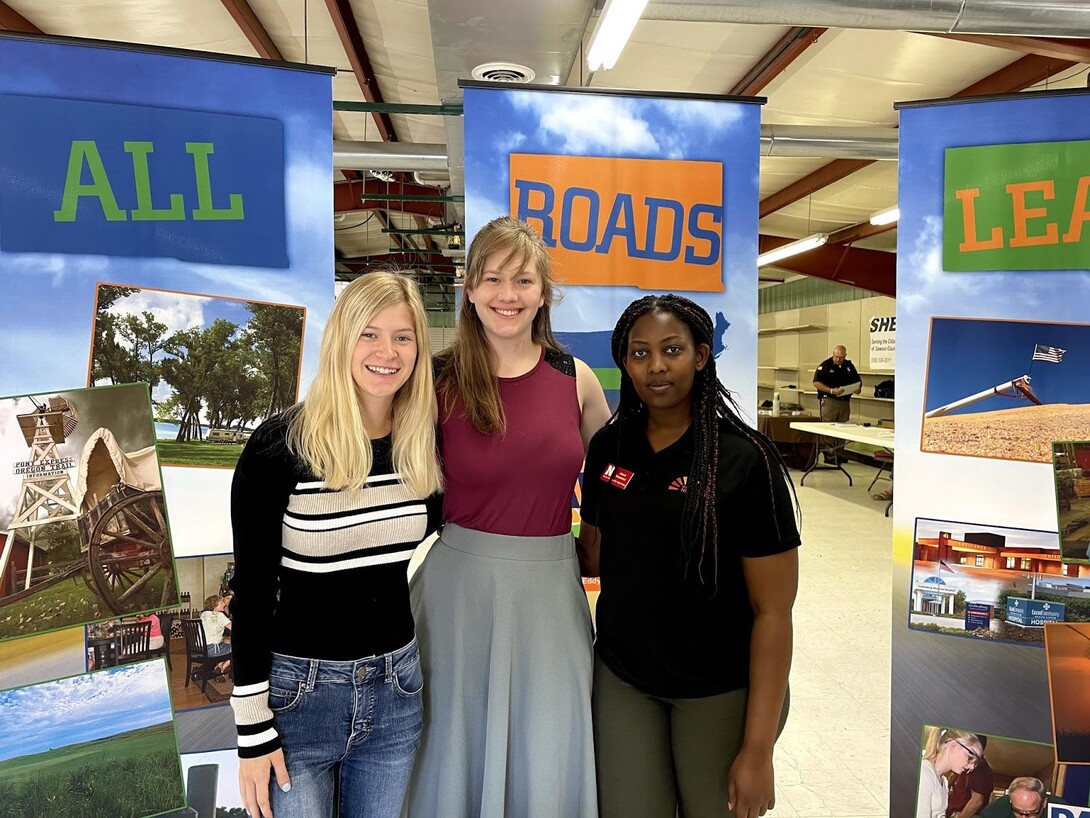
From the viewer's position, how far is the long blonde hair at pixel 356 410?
1318 millimetres

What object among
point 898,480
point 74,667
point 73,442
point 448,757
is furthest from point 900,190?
point 74,667

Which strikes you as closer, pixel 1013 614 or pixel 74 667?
pixel 74 667

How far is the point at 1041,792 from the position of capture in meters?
2.27

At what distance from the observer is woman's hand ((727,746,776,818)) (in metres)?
1.40

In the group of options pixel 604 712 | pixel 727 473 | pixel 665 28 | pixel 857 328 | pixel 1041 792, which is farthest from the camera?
pixel 857 328

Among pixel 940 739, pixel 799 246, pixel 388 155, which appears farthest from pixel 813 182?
pixel 940 739

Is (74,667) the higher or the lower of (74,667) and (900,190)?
the lower

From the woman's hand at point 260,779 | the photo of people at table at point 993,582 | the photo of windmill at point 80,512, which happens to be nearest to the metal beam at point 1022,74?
the photo of people at table at point 993,582

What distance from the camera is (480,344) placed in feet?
5.66

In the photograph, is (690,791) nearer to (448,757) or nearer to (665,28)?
(448,757)

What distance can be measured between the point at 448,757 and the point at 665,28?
12.2 feet

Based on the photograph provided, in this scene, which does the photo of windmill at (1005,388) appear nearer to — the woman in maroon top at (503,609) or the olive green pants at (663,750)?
the olive green pants at (663,750)

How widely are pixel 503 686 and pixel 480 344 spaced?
0.79 m

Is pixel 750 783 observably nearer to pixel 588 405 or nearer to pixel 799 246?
pixel 588 405
